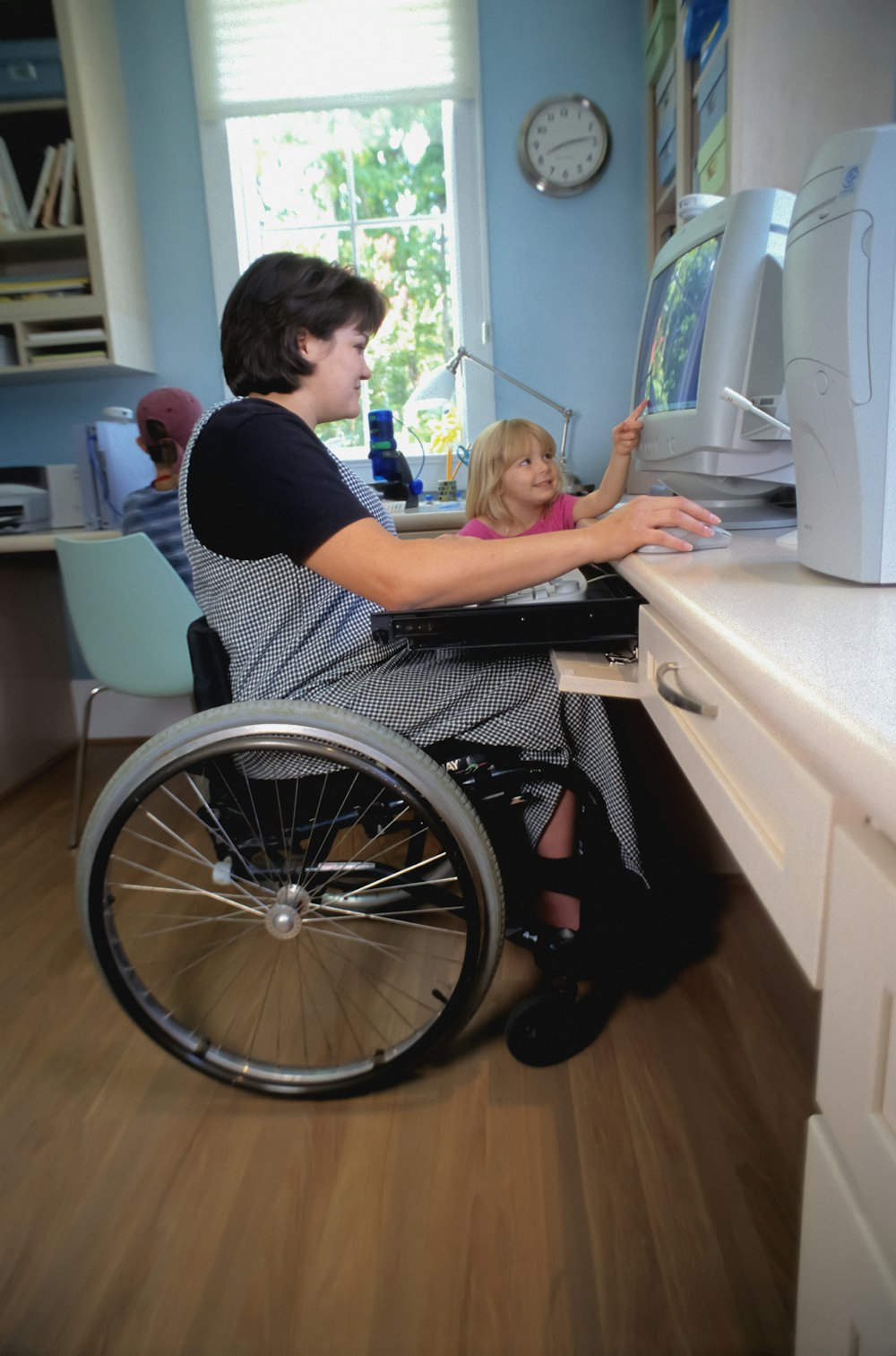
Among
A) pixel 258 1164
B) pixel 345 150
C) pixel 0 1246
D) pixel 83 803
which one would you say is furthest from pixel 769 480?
pixel 345 150

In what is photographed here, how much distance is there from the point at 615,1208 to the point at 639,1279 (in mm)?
Result: 91

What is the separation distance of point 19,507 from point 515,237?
167 cm

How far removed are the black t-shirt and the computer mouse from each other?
0.33m

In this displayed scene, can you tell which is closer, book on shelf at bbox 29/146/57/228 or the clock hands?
book on shelf at bbox 29/146/57/228

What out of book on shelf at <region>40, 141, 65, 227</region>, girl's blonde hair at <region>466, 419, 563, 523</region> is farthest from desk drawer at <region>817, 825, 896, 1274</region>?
book on shelf at <region>40, 141, 65, 227</region>

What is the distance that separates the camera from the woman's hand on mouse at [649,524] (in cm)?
92

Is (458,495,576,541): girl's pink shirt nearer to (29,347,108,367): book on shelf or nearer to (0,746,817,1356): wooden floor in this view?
(0,746,817,1356): wooden floor

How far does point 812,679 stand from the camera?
18.1 inches

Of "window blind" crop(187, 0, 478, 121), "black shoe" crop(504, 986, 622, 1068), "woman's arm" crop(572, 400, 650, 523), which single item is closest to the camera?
"black shoe" crop(504, 986, 622, 1068)

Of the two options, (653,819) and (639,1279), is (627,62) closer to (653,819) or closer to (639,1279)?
(653,819)

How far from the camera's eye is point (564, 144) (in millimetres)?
2547

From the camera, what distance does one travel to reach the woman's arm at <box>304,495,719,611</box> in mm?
977

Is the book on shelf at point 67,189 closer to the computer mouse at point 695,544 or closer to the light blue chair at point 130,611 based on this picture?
the light blue chair at point 130,611

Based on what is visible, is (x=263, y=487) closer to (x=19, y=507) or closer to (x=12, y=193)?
(x=19, y=507)
